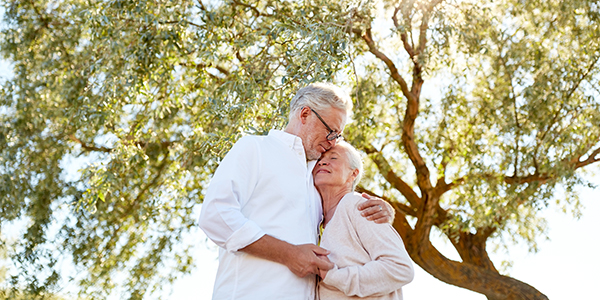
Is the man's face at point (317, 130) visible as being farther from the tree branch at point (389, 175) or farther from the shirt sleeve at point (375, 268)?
the tree branch at point (389, 175)

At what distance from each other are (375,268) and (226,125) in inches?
180

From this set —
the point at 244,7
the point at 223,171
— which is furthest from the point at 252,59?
the point at 223,171

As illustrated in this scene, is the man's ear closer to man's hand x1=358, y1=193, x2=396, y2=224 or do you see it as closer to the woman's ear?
the woman's ear

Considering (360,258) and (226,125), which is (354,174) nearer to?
(360,258)

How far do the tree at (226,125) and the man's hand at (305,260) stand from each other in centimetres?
430

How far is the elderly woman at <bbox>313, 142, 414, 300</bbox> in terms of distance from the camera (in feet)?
7.98

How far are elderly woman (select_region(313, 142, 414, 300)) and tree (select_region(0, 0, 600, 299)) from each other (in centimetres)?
389

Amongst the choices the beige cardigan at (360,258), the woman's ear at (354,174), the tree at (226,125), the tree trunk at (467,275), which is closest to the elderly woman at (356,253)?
the beige cardigan at (360,258)

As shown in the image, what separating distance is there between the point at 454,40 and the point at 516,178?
7.76ft

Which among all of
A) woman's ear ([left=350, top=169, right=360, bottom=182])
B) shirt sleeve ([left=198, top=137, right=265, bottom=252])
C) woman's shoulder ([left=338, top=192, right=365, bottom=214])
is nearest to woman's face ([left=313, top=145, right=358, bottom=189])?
woman's ear ([left=350, top=169, right=360, bottom=182])

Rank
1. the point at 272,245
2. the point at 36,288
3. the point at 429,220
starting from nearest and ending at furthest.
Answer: the point at 272,245
the point at 36,288
the point at 429,220

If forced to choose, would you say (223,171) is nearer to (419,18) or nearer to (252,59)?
(252,59)

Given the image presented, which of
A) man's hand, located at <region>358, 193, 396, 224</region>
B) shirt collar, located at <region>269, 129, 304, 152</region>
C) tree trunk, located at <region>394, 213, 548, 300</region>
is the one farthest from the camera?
tree trunk, located at <region>394, 213, 548, 300</region>

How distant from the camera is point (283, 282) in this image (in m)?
2.33
